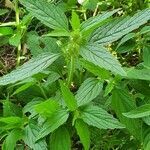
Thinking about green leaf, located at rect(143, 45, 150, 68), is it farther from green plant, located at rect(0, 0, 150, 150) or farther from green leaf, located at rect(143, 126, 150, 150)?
green leaf, located at rect(143, 126, 150, 150)

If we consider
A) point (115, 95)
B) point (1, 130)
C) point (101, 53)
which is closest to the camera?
point (101, 53)

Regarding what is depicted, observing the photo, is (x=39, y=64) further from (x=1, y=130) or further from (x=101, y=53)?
(x=1, y=130)

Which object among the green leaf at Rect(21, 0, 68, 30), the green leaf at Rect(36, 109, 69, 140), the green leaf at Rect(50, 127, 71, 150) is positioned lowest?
the green leaf at Rect(50, 127, 71, 150)

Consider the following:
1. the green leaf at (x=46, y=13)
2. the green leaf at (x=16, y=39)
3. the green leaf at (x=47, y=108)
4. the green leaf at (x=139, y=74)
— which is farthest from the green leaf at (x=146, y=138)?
the green leaf at (x=16, y=39)

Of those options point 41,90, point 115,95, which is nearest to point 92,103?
point 115,95

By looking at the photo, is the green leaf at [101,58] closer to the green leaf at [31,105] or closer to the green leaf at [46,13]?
the green leaf at [46,13]

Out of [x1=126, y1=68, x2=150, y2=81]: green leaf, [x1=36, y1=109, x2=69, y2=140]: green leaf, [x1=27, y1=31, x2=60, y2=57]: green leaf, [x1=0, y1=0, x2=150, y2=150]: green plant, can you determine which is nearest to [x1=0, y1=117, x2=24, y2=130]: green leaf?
[x1=0, y1=0, x2=150, y2=150]: green plant
